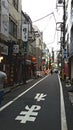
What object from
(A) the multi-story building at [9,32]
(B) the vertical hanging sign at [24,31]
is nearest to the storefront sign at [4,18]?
(A) the multi-story building at [9,32]

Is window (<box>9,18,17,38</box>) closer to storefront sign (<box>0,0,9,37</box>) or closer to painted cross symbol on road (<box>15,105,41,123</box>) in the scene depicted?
storefront sign (<box>0,0,9,37</box>)

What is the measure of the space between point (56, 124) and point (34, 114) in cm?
254

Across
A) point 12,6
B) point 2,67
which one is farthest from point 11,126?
point 12,6

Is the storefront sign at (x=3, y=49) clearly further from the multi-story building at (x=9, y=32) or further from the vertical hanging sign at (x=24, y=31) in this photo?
the vertical hanging sign at (x=24, y=31)

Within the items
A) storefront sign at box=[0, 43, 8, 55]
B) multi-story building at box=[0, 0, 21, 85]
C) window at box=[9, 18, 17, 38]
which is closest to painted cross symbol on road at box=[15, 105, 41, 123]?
multi-story building at box=[0, 0, 21, 85]

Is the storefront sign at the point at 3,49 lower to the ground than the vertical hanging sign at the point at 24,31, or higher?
lower

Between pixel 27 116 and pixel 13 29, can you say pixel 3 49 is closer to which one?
pixel 13 29


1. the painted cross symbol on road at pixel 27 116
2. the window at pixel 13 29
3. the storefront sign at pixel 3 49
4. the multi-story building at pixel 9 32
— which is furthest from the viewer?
the window at pixel 13 29

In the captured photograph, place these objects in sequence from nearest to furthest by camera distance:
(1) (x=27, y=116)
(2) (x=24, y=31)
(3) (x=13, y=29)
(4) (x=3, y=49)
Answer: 1. (1) (x=27, y=116)
2. (4) (x=3, y=49)
3. (3) (x=13, y=29)
4. (2) (x=24, y=31)

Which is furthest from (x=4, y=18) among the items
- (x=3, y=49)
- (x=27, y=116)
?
(x=27, y=116)

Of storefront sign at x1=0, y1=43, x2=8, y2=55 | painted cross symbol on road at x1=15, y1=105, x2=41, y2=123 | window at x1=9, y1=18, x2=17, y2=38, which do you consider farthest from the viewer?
window at x1=9, y1=18, x2=17, y2=38

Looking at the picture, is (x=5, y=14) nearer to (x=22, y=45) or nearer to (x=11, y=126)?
(x=22, y=45)

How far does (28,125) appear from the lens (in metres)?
12.9

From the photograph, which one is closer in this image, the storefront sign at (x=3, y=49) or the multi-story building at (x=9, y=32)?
the storefront sign at (x=3, y=49)
